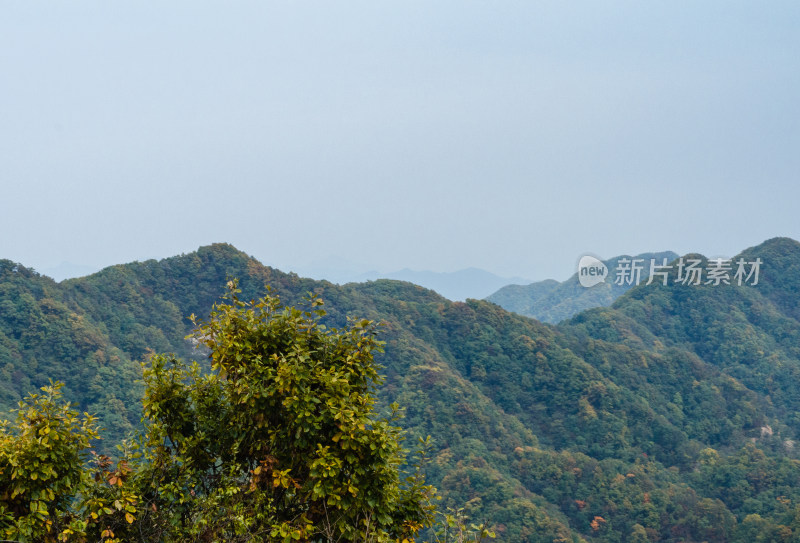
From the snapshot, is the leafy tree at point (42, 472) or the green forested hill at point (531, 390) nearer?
the leafy tree at point (42, 472)

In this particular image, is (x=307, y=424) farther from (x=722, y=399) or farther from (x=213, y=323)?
(x=722, y=399)

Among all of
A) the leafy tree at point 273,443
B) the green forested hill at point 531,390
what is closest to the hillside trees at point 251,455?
the leafy tree at point 273,443

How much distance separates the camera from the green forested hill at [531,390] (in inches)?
1092

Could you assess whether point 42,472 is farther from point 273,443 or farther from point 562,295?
point 562,295

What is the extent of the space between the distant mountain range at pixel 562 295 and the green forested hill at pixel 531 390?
46.8 metres

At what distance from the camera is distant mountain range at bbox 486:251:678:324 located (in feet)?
347

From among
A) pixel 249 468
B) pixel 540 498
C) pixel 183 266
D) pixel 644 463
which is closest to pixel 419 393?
pixel 540 498

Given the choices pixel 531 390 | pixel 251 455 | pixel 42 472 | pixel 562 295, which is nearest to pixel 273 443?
pixel 251 455

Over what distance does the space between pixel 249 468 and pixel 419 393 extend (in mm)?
31102

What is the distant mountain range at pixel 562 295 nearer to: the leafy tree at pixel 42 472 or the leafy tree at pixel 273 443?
the leafy tree at pixel 273 443

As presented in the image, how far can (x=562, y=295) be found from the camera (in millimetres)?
113188

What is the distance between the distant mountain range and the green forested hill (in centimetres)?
4682

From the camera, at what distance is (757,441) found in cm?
4012

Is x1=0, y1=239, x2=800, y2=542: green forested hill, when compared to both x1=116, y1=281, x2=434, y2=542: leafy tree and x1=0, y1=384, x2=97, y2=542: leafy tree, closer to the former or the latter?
x1=116, y1=281, x2=434, y2=542: leafy tree
